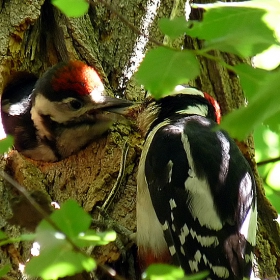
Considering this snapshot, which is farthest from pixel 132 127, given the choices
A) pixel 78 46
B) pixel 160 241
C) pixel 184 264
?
pixel 184 264

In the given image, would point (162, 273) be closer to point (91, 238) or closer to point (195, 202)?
point (91, 238)

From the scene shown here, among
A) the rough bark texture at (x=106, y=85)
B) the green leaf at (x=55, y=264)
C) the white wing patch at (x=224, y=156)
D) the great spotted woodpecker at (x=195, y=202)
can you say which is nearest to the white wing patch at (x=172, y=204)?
the great spotted woodpecker at (x=195, y=202)

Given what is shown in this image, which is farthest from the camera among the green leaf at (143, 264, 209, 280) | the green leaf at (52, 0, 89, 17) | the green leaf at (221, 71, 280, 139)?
the green leaf at (52, 0, 89, 17)

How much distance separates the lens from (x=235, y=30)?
746mm

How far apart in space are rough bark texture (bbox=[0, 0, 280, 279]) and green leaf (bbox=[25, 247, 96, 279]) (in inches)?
48.6

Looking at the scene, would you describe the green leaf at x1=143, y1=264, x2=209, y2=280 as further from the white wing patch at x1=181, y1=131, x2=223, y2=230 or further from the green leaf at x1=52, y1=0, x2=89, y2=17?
the white wing patch at x1=181, y1=131, x2=223, y2=230

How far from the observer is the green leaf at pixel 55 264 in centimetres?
74

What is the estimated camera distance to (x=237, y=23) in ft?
2.46

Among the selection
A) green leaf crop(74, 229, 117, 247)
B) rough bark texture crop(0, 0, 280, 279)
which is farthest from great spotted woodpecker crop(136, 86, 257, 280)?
green leaf crop(74, 229, 117, 247)

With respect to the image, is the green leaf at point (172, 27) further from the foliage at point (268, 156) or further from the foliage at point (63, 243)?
the foliage at point (268, 156)

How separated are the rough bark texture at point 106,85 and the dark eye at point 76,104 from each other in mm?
190

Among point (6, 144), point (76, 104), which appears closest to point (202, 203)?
point (76, 104)

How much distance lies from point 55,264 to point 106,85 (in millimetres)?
1850

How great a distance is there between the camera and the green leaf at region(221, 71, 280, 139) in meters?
0.65
